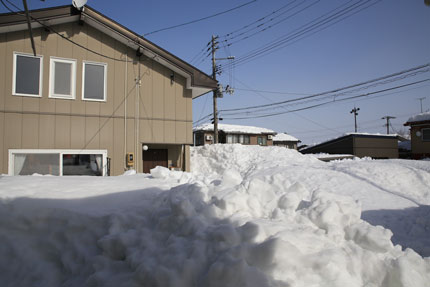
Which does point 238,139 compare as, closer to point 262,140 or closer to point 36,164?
point 262,140

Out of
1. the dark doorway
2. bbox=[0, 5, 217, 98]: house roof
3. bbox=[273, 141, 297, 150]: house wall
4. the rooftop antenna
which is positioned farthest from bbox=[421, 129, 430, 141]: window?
the rooftop antenna

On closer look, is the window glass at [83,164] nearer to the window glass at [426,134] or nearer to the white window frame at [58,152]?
the white window frame at [58,152]

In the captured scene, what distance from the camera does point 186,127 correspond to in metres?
9.81

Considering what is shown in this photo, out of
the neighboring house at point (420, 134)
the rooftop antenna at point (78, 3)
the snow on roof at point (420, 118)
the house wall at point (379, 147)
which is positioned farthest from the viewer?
the house wall at point (379, 147)

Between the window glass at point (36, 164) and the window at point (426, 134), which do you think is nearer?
the window glass at point (36, 164)

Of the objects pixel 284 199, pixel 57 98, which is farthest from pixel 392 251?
pixel 57 98

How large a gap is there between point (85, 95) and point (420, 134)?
24619 millimetres

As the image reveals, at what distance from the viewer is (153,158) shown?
33.8 ft

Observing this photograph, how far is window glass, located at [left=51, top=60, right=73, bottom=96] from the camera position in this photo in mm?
8250

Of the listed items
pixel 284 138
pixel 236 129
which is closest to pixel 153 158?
pixel 236 129

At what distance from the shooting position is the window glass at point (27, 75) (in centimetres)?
785

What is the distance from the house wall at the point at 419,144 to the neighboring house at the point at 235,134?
1621 centimetres

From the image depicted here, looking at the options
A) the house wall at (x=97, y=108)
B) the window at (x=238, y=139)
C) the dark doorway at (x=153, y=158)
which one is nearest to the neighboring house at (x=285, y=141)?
the window at (x=238, y=139)

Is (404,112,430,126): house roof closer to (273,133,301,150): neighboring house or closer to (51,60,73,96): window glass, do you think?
(273,133,301,150): neighboring house
